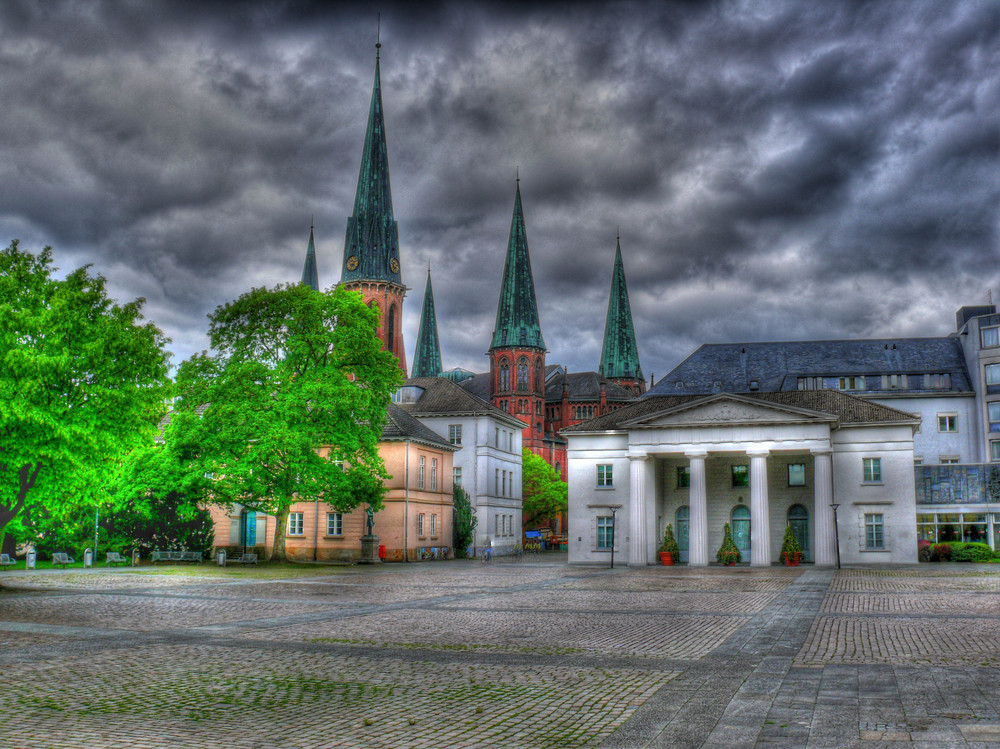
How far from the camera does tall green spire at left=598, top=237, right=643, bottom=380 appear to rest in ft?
444

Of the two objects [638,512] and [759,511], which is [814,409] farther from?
[638,512]

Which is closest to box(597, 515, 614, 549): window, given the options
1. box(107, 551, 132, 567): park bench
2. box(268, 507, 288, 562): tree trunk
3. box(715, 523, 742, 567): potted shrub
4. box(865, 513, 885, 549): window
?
box(715, 523, 742, 567): potted shrub

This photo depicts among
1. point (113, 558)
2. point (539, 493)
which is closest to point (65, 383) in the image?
point (113, 558)

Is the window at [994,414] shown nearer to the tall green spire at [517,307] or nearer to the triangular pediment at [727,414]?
the triangular pediment at [727,414]

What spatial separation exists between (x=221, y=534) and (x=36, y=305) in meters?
30.7

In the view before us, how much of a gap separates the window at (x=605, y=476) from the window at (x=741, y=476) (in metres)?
7.09

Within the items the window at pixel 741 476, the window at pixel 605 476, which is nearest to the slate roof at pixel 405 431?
the window at pixel 605 476

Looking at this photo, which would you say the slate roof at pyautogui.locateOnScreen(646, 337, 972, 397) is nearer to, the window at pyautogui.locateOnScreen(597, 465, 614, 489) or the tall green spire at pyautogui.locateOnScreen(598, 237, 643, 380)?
the window at pyautogui.locateOnScreen(597, 465, 614, 489)

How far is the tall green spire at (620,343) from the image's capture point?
444 feet

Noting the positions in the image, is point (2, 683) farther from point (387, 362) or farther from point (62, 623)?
point (387, 362)

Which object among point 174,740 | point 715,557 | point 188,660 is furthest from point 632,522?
point 174,740

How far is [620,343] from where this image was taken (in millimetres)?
137750

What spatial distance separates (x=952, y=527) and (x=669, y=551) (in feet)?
65.7

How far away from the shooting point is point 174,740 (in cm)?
826
